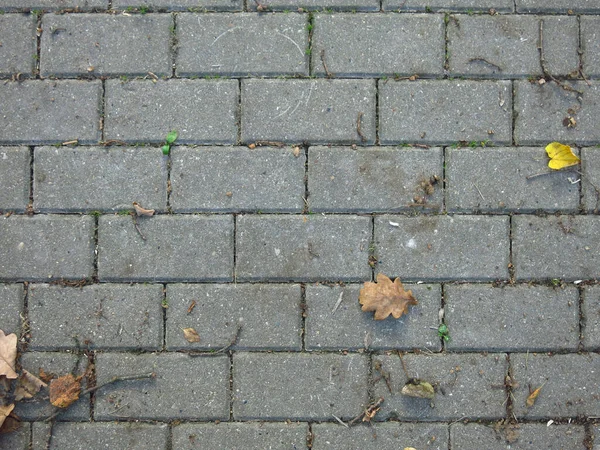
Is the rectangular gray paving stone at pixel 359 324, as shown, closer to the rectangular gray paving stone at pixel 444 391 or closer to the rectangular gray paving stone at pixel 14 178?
the rectangular gray paving stone at pixel 444 391

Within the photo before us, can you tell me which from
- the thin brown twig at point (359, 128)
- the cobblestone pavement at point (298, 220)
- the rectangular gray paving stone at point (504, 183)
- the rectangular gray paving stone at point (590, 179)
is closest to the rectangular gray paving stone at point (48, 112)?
the cobblestone pavement at point (298, 220)

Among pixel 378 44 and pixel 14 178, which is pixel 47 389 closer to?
pixel 14 178

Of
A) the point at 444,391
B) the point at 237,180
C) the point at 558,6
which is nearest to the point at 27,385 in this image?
the point at 237,180

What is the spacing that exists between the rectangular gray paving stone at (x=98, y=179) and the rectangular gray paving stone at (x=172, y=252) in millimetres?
149

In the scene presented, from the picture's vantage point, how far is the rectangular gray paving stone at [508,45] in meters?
3.09

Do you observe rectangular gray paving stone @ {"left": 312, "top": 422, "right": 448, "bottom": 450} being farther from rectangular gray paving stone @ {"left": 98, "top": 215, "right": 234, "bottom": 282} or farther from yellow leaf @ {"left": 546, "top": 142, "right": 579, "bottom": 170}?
yellow leaf @ {"left": 546, "top": 142, "right": 579, "bottom": 170}

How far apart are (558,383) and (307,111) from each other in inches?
76.5

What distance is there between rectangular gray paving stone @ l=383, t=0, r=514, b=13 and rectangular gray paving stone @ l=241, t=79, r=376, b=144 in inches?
18.6

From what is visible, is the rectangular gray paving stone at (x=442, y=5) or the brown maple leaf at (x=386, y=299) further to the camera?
the rectangular gray paving stone at (x=442, y=5)

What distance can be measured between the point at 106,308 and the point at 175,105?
1.13m

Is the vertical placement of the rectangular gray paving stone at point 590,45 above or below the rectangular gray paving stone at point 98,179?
above

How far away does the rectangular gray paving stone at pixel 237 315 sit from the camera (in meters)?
3.00

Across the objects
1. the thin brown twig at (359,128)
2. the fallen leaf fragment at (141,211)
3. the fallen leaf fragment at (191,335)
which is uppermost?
the thin brown twig at (359,128)

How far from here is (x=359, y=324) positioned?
9.87 ft
